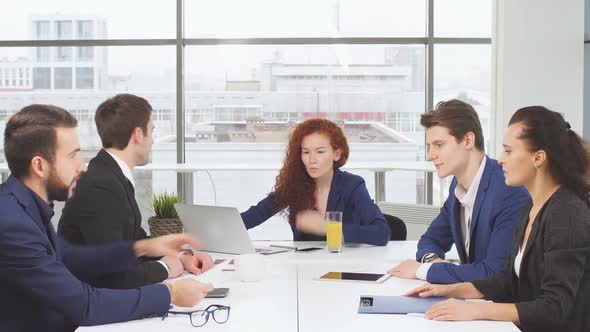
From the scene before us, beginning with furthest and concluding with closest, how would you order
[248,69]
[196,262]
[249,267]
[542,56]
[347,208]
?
1. [248,69]
2. [542,56]
3. [347,208]
4. [196,262]
5. [249,267]

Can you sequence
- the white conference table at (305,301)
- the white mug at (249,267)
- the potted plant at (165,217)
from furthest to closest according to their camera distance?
1. the potted plant at (165,217)
2. the white mug at (249,267)
3. the white conference table at (305,301)

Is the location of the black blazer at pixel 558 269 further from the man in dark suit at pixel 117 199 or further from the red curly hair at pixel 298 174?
the red curly hair at pixel 298 174

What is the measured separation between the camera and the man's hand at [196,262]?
2.83m

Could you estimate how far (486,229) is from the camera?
9.14 ft

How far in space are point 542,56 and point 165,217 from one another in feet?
12.7

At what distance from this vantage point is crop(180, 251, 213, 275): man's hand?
2830mm

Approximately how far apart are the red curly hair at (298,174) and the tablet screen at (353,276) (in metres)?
1.00

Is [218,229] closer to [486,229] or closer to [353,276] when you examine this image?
[353,276]

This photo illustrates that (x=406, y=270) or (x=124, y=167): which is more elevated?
(x=124, y=167)

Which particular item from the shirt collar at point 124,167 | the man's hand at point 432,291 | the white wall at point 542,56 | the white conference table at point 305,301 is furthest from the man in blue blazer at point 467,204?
the white wall at point 542,56

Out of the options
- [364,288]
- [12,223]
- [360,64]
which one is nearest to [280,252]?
[364,288]

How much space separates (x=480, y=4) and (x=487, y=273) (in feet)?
16.4

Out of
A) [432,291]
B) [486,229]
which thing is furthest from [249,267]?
[486,229]

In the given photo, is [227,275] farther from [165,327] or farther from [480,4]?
[480,4]
